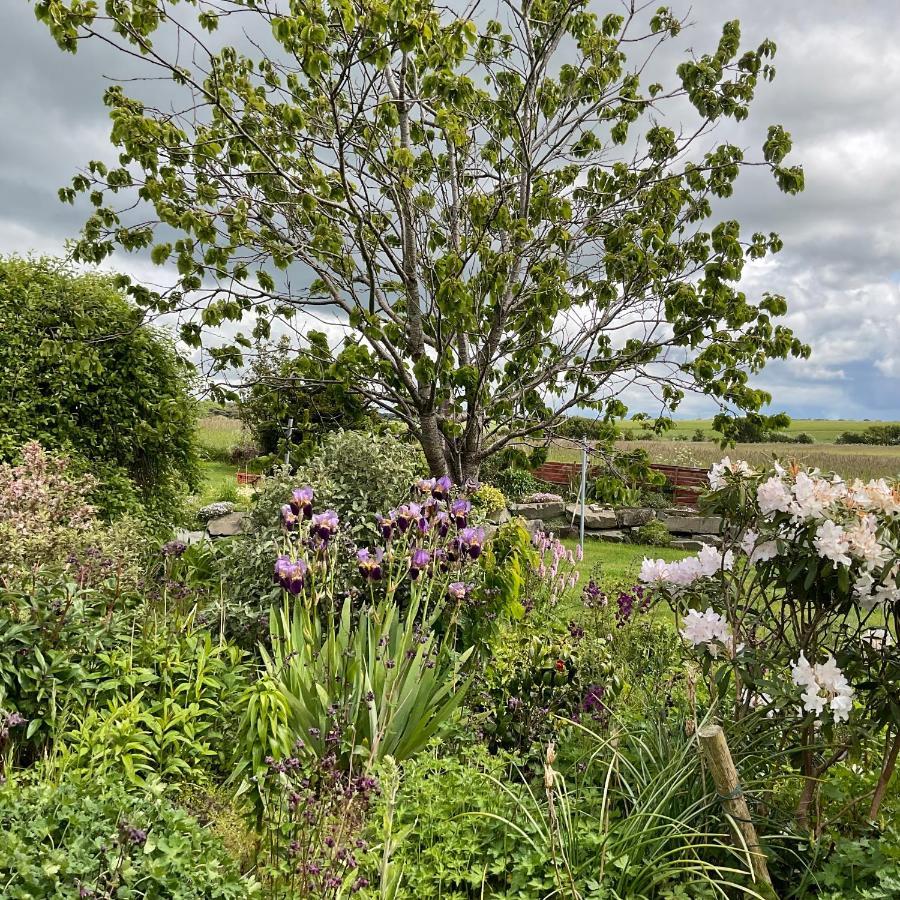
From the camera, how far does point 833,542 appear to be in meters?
2.28

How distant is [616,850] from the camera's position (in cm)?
231

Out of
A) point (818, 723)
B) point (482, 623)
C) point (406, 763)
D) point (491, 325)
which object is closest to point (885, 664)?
point (818, 723)

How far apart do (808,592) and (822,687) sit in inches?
13.1

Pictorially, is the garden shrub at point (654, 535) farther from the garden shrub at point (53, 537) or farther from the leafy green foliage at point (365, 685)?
the leafy green foliage at point (365, 685)

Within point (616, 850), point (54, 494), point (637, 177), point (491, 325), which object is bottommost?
point (616, 850)

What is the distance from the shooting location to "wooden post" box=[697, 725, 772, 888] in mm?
2301

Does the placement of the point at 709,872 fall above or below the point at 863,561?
below

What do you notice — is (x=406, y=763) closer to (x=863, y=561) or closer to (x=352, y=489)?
(x=863, y=561)

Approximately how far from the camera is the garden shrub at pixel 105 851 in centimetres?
190

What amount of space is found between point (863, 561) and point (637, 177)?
18.4 feet

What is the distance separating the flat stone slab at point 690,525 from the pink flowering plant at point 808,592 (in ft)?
35.2

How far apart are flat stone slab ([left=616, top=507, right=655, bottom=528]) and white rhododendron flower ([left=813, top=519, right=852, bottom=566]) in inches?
449

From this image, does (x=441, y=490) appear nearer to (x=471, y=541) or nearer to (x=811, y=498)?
(x=471, y=541)

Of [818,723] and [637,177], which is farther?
[637,177]
